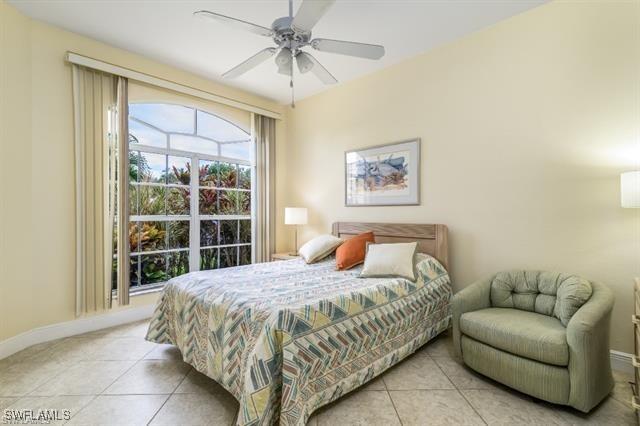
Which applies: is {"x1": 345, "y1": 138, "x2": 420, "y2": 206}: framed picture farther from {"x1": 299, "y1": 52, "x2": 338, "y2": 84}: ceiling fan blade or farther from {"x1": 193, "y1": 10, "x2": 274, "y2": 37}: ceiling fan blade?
{"x1": 193, "y1": 10, "x2": 274, "y2": 37}: ceiling fan blade

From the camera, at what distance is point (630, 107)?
211cm

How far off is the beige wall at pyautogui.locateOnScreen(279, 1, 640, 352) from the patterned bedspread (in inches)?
29.4

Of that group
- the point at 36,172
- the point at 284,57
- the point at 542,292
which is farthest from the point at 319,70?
the point at 36,172

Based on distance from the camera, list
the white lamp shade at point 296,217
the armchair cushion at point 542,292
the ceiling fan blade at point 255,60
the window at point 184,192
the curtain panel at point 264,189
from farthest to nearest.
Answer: the curtain panel at point 264,189
the white lamp shade at point 296,217
the window at point 184,192
the ceiling fan blade at point 255,60
the armchair cushion at point 542,292

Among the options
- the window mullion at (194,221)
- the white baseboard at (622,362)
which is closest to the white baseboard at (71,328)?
the window mullion at (194,221)

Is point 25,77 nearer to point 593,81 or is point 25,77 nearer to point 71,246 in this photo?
point 71,246

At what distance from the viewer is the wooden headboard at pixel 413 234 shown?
2900 mm

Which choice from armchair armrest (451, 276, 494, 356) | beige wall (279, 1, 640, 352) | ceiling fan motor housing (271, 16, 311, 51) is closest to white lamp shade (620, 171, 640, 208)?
beige wall (279, 1, 640, 352)

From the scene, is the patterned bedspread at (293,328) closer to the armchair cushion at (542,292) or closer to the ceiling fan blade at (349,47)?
the armchair cushion at (542,292)

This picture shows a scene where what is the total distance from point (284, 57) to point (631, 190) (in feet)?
8.12

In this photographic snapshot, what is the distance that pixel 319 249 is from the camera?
3.24 meters

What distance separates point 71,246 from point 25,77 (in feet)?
5.17

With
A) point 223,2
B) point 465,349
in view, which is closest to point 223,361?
point 465,349

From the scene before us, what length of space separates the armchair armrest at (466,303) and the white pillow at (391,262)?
37cm
